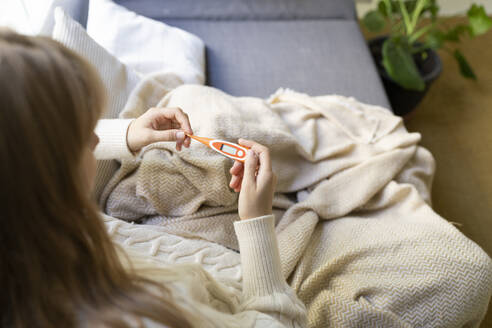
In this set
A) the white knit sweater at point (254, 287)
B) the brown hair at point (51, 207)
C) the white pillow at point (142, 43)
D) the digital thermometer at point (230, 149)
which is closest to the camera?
the brown hair at point (51, 207)

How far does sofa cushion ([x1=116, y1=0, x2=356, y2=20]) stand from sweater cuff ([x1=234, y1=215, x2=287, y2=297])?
104 cm

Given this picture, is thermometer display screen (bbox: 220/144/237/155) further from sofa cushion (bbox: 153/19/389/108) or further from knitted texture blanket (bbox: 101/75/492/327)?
sofa cushion (bbox: 153/19/389/108)

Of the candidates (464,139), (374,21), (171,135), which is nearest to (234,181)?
(171,135)

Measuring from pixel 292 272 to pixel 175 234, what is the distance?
0.26 m

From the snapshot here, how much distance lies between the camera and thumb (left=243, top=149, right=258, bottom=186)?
2.16ft

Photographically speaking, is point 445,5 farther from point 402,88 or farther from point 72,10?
point 72,10

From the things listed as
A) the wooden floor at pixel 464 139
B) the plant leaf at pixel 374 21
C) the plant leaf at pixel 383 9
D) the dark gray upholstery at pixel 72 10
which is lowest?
the wooden floor at pixel 464 139

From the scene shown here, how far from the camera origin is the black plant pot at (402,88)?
5.11 ft

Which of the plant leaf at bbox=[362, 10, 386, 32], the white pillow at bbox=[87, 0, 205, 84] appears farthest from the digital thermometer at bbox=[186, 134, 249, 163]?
the plant leaf at bbox=[362, 10, 386, 32]

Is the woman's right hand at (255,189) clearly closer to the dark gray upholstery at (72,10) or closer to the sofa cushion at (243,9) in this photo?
the dark gray upholstery at (72,10)

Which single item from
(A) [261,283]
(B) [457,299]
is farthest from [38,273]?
(B) [457,299]

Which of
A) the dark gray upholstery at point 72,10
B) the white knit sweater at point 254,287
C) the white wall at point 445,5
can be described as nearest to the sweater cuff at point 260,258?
the white knit sweater at point 254,287

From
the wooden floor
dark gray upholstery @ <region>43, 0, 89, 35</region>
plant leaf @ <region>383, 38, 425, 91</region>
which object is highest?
dark gray upholstery @ <region>43, 0, 89, 35</region>

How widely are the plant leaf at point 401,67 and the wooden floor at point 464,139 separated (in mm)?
412
